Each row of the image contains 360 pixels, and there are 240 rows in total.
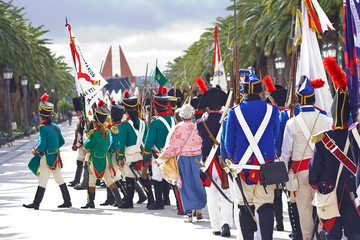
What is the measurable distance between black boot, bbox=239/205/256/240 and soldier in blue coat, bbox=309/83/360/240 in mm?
983

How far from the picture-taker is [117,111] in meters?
10.7

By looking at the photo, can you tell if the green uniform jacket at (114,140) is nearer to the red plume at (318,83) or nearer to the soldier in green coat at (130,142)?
the soldier in green coat at (130,142)

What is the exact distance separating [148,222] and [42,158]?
8.41 ft

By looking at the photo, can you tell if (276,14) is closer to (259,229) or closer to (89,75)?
(89,75)

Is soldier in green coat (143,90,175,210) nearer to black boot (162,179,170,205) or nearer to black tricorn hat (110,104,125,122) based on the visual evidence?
black boot (162,179,170,205)

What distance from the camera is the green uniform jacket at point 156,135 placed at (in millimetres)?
10188

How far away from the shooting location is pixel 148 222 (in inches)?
368

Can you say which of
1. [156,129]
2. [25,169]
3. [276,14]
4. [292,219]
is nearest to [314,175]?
[292,219]

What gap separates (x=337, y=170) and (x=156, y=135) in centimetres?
498

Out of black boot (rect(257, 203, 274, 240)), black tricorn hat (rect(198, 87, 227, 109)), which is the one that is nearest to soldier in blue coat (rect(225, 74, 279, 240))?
black boot (rect(257, 203, 274, 240))

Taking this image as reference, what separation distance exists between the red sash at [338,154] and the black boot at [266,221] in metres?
1.19

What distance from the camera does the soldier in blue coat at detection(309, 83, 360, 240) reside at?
17.9ft

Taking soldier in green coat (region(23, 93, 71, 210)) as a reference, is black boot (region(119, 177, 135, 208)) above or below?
below

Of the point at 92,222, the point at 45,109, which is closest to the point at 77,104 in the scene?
the point at 45,109
